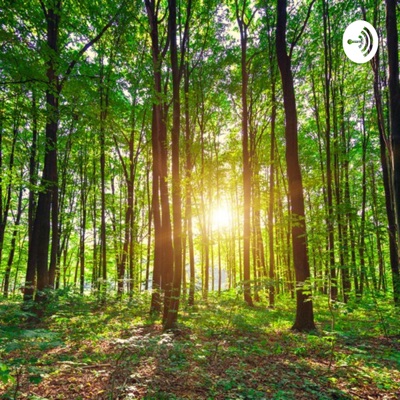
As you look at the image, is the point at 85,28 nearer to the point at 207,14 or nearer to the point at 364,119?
the point at 207,14

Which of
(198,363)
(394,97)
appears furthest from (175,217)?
(394,97)

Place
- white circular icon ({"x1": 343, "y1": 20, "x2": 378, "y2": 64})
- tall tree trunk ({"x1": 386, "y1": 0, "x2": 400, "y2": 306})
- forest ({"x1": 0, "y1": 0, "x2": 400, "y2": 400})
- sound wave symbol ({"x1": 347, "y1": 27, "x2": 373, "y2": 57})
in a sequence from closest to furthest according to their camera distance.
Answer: tall tree trunk ({"x1": 386, "y1": 0, "x2": 400, "y2": 306}), forest ({"x1": 0, "y1": 0, "x2": 400, "y2": 400}), white circular icon ({"x1": 343, "y1": 20, "x2": 378, "y2": 64}), sound wave symbol ({"x1": 347, "y1": 27, "x2": 373, "y2": 57})

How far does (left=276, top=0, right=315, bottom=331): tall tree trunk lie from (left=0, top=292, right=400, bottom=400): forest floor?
0.66 metres

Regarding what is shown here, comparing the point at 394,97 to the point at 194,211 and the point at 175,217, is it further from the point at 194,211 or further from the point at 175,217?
the point at 194,211

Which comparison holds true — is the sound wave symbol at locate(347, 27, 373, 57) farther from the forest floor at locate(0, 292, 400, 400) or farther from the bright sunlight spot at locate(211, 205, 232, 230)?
the bright sunlight spot at locate(211, 205, 232, 230)

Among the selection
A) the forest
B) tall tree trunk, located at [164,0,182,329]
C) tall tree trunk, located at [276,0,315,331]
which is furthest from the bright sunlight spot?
tall tree trunk, located at [276,0,315,331]

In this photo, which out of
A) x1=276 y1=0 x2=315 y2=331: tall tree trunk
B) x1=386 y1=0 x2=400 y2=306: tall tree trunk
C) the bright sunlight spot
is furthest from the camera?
the bright sunlight spot

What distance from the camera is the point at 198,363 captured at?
4988 mm

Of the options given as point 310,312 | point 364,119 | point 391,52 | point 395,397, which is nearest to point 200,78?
point 364,119

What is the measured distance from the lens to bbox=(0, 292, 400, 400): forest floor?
3689 mm

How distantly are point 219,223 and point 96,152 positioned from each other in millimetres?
11318

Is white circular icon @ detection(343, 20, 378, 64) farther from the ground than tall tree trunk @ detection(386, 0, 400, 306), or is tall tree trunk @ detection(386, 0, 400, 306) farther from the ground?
white circular icon @ detection(343, 20, 378, 64)

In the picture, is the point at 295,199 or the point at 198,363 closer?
the point at 198,363

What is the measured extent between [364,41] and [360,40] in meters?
0.11
